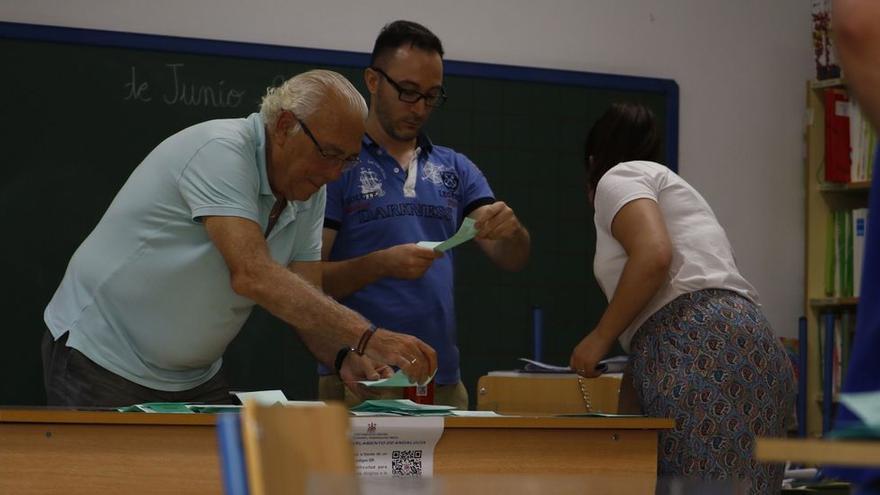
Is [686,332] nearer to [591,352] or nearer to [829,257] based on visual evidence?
[591,352]

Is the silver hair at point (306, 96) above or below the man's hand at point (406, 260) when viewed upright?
above

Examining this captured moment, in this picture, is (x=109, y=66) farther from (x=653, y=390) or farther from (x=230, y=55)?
(x=653, y=390)

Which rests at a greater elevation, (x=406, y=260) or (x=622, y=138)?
(x=622, y=138)

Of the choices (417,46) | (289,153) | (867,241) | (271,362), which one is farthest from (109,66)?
(867,241)

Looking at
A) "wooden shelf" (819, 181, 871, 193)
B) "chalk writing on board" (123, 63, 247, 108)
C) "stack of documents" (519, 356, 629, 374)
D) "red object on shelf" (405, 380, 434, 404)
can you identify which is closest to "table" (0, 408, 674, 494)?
"red object on shelf" (405, 380, 434, 404)

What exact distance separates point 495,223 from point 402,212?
253 millimetres

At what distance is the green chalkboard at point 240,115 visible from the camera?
152 inches

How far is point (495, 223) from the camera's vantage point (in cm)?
278

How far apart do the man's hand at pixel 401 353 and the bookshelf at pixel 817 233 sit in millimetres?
2753

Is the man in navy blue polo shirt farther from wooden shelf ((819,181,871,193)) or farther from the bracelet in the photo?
wooden shelf ((819,181,871,193))

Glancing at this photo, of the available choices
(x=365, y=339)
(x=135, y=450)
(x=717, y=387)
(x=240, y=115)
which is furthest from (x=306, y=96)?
(x=240, y=115)

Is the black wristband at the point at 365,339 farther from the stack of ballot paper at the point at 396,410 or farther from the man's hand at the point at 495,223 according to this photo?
the man's hand at the point at 495,223

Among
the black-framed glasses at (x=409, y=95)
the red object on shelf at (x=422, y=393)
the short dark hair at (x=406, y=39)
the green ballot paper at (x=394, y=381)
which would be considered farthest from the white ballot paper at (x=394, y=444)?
the short dark hair at (x=406, y=39)

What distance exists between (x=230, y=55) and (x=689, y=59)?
1.91m
